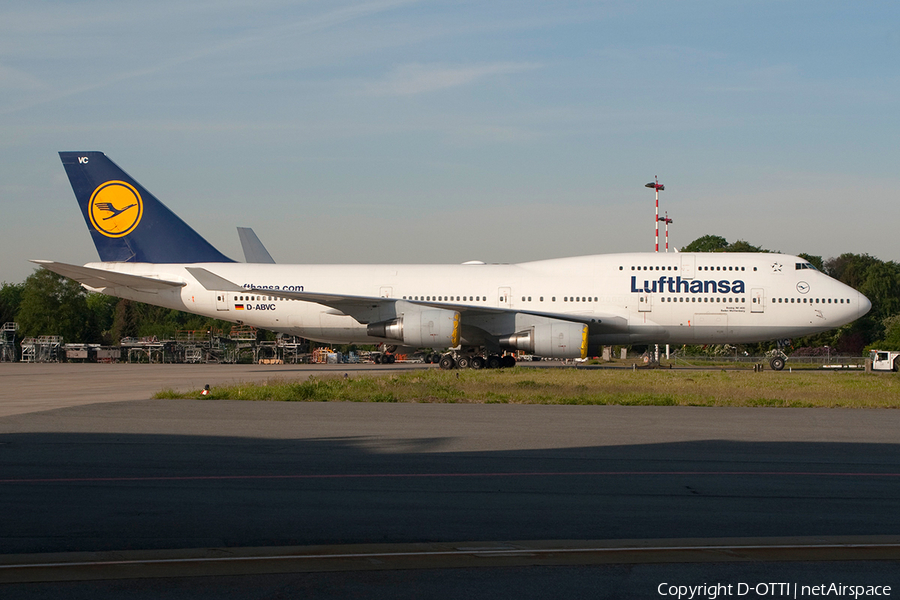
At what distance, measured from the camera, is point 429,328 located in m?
27.1

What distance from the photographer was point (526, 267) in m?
30.3

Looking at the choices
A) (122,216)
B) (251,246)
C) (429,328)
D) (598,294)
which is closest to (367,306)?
(429,328)

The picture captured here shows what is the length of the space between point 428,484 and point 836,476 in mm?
4255

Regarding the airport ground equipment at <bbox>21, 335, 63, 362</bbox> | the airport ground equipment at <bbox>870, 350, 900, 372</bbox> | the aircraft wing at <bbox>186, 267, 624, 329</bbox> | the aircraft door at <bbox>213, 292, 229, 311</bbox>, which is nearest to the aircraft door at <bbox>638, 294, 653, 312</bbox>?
the aircraft wing at <bbox>186, 267, 624, 329</bbox>

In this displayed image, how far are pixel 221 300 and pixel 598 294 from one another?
1433 cm

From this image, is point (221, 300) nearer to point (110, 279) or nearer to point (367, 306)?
point (110, 279)

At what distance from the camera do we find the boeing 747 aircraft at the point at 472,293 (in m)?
27.9

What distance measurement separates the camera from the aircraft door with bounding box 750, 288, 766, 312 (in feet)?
93.5

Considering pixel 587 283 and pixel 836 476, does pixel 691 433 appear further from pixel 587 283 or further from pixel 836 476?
pixel 587 283

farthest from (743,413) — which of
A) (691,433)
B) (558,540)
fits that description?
(558,540)

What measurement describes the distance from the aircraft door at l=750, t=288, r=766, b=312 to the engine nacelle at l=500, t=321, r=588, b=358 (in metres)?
6.44

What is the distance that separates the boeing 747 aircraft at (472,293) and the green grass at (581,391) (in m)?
5.75

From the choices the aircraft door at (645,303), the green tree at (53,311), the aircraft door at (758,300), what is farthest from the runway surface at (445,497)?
the green tree at (53,311)

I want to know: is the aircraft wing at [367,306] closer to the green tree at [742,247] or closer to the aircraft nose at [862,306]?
the aircraft nose at [862,306]
